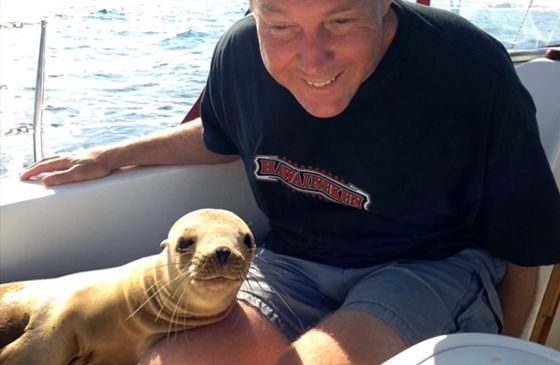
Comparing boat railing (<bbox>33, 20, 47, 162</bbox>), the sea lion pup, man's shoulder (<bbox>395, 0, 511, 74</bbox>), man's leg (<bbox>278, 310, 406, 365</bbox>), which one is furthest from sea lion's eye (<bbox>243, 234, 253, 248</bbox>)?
boat railing (<bbox>33, 20, 47, 162</bbox>)

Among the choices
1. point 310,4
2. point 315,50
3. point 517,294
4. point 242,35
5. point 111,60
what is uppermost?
point 310,4

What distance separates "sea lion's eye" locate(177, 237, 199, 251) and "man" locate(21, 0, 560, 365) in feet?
0.75

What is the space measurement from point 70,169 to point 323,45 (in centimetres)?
108

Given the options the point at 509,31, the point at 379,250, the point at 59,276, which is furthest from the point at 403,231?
the point at 509,31

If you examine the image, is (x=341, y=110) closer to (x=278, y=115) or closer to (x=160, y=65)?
(x=278, y=115)

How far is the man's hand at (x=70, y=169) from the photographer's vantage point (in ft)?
7.54

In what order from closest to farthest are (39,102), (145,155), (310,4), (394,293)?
(310,4) → (394,293) → (145,155) → (39,102)

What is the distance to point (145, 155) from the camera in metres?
2.43

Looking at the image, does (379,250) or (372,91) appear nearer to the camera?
(372,91)

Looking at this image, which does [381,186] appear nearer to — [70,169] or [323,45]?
[323,45]

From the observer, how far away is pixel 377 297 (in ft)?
5.70

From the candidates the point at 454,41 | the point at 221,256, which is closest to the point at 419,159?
the point at 454,41

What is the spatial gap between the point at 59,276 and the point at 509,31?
3908mm

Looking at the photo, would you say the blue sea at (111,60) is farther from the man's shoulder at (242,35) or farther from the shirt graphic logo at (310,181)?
the shirt graphic logo at (310,181)
